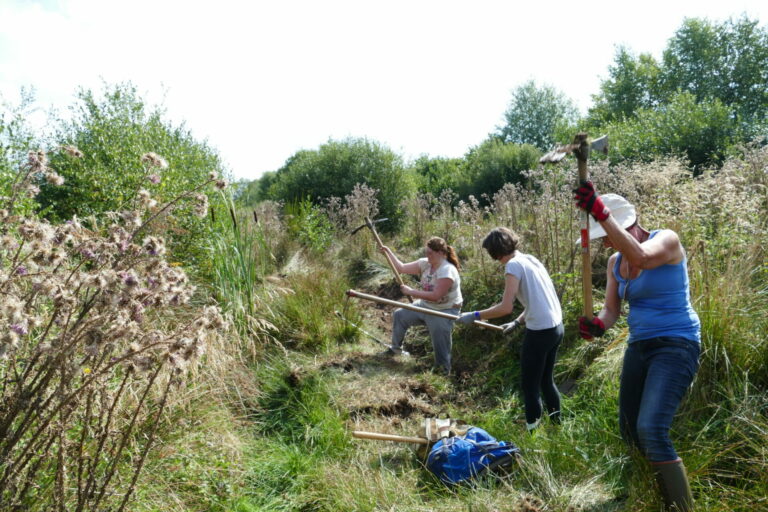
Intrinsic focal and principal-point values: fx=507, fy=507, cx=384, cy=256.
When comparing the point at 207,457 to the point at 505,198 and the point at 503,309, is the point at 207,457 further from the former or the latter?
the point at 505,198

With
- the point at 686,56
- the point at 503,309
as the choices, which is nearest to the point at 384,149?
the point at 503,309

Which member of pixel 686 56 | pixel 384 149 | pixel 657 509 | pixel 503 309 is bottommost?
pixel 657 509

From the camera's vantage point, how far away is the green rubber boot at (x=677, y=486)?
94.3 inches

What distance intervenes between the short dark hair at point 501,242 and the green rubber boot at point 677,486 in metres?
2.01

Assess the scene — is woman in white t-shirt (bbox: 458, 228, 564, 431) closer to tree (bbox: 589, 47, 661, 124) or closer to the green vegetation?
the green vegetation

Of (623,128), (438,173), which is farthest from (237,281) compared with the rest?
(623,128)

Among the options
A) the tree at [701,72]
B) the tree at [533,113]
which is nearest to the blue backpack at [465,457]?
the tree at [701,72]

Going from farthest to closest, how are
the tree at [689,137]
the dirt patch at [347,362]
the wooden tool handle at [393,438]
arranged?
the tree at [689,137] → the dirt patch at [347,362] → the wooden tool handle at [393,438]

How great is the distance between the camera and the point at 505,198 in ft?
26.8

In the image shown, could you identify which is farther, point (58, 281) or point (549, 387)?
point (549, 387)

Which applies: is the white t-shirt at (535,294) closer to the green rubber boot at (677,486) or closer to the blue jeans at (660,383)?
the blue jeans at (660,383)

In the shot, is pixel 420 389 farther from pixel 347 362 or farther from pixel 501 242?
pixel 501 242

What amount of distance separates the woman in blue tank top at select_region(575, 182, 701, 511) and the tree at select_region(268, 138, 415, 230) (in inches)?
410

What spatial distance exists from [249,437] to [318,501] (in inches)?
40.1
